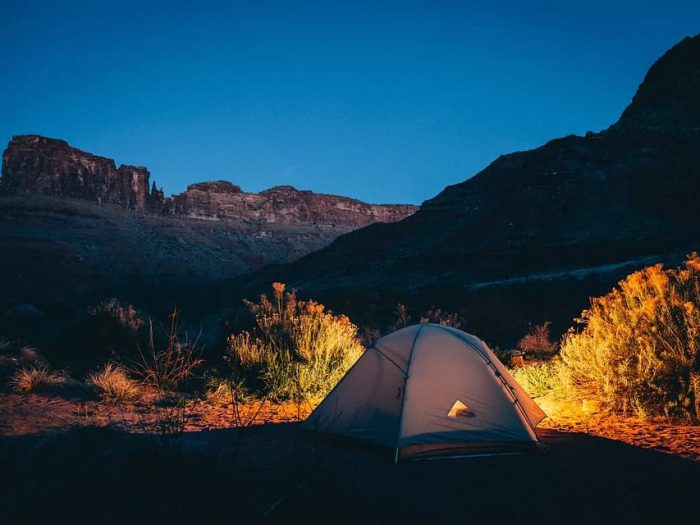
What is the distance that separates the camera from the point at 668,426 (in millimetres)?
5707

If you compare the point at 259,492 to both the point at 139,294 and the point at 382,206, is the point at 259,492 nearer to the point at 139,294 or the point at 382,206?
the point at 139,294

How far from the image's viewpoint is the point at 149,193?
8831 centimetres

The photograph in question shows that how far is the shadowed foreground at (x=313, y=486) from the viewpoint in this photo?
125 inches

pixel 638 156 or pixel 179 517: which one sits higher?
pixel 638 156

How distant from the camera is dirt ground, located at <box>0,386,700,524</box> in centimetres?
320

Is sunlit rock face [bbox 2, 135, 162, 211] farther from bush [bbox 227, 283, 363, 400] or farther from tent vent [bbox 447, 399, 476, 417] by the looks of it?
tent vent [bbox 447, 399, 476, 417]

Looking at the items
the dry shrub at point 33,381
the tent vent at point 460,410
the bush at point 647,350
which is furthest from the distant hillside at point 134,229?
the bush at point 647,350

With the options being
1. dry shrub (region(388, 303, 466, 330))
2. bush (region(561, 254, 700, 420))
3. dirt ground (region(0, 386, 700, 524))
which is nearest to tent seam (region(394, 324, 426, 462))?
dirt ground (region(0, 386, 700, 524))

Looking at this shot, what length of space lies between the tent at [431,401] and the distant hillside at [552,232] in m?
11.2

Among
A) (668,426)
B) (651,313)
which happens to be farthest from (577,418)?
(651,313)

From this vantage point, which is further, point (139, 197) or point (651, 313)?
point (139, 197)

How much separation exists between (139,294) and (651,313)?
43627 millimetres

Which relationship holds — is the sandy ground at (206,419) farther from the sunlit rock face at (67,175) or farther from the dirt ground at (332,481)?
the sunlit rock face at (67,175)

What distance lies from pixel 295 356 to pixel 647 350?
5.60 m
